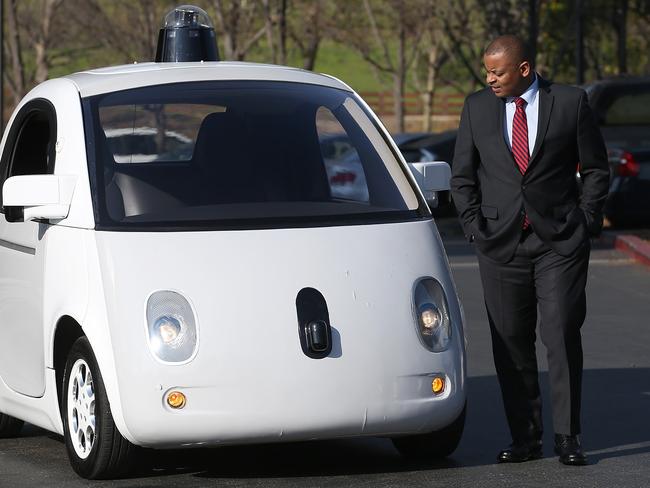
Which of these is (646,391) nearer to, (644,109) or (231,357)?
(231,357)

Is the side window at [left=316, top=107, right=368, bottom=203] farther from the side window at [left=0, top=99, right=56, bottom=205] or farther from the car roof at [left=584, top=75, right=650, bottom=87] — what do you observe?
the car roof at [left=584, top=75, right=650, bottom=87]

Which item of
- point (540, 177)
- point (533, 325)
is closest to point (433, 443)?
point (533, 325)

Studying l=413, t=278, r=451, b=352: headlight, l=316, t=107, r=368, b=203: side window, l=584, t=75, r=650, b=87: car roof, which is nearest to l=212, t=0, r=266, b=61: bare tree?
l=584, t=75, r=650, b=87: car roof

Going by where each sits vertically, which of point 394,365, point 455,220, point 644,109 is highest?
point 394,365

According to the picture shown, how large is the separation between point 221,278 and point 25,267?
1213mm

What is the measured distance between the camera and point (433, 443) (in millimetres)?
7094

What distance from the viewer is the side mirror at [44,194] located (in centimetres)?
683

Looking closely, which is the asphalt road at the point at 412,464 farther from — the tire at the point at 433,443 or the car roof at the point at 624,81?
the car roof at the point at 624,81

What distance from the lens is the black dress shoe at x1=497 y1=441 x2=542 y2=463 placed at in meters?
7.09

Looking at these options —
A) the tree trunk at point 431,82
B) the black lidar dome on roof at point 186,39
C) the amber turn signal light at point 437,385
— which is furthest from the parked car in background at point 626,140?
the tree trunk at point 431,82

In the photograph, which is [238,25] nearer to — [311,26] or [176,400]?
[311,26]

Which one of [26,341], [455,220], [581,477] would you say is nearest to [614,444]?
[581,477]

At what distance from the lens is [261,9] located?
42906 millimetres

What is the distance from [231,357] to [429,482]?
940 millimetres
